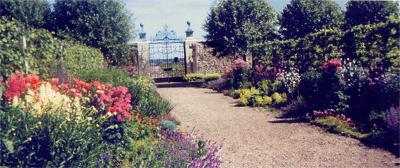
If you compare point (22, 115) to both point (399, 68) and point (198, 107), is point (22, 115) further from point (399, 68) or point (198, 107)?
point (198, 107)

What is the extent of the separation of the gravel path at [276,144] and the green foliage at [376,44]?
7.24ft

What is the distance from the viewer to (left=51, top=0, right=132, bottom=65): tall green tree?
18.7 metres

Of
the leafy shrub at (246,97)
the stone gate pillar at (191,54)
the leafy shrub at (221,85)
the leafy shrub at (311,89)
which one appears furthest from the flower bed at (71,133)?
the stone gate pillar at (191,54)

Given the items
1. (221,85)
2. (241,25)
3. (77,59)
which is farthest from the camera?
(241,25)

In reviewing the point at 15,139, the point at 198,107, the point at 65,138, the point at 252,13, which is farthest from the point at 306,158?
the point at 252,13

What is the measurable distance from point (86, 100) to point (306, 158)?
3.06m

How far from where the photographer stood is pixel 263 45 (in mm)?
17359

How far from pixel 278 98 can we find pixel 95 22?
1018 cm

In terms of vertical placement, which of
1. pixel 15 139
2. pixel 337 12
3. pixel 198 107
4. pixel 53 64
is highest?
pixel 337 12

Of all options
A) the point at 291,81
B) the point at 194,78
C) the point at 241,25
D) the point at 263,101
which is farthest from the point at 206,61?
the point at 263,101

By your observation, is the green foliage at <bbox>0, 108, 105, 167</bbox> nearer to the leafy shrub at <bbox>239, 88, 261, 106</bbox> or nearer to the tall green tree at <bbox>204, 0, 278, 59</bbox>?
the leafy shrub at <bbox>239, 88, 261, 106</bbox>

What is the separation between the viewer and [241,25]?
73.5 ft

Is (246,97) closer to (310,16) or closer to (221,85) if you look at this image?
(221,85)

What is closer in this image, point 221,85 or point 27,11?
point 221,85
